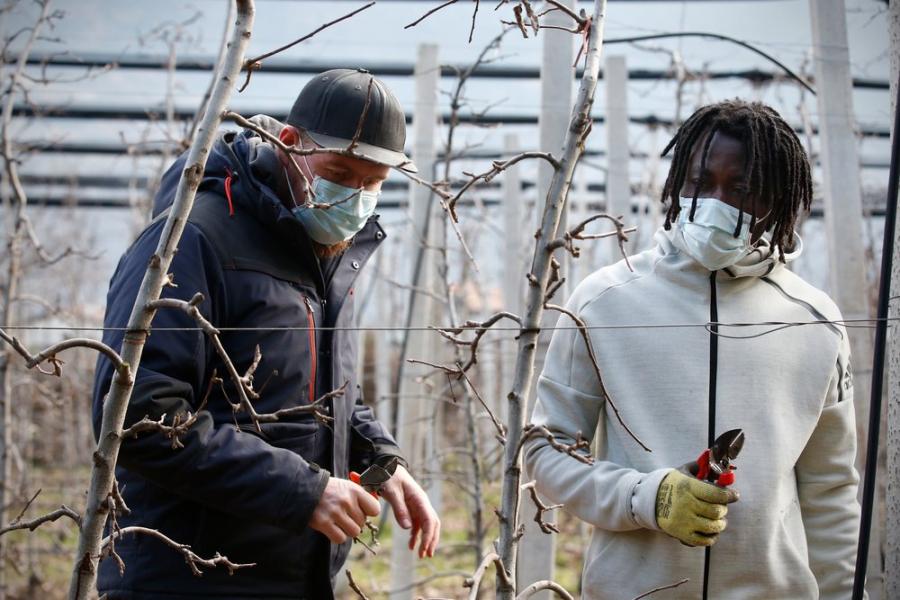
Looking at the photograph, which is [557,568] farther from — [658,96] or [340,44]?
[340,44]

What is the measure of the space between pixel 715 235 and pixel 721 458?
44 centimetres

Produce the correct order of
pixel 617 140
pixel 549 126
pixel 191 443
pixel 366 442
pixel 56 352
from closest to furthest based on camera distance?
1. pixel 56 352
2. pixel 191 443
3. pixel 366 442
4. pixel 549 126
5. pixel 617 140

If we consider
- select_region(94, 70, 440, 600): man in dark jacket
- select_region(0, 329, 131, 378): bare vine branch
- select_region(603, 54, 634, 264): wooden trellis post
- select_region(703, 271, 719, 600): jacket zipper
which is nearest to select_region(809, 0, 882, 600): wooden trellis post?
select_region(603, 54, 634, 264): wooden trellis post

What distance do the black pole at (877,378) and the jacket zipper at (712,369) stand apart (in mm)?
278

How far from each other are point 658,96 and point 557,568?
3604mm

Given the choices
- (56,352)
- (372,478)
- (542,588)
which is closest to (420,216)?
(372,478)

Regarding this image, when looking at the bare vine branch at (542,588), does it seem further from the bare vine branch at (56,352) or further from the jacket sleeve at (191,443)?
the bare vine branch at (56,352)

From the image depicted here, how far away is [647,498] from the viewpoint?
1687 millimetres

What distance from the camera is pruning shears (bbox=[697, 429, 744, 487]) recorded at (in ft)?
5.41

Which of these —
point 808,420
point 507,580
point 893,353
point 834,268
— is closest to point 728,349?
point 808,420

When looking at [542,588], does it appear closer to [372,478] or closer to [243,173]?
[372,478]

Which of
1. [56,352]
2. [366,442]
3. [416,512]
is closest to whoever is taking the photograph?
[56,352]

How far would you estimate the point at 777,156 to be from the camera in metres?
1.90

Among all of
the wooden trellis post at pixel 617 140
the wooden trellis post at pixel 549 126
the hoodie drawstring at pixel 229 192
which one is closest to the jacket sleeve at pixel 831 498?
the wooden trellis post at pixel 549 126
